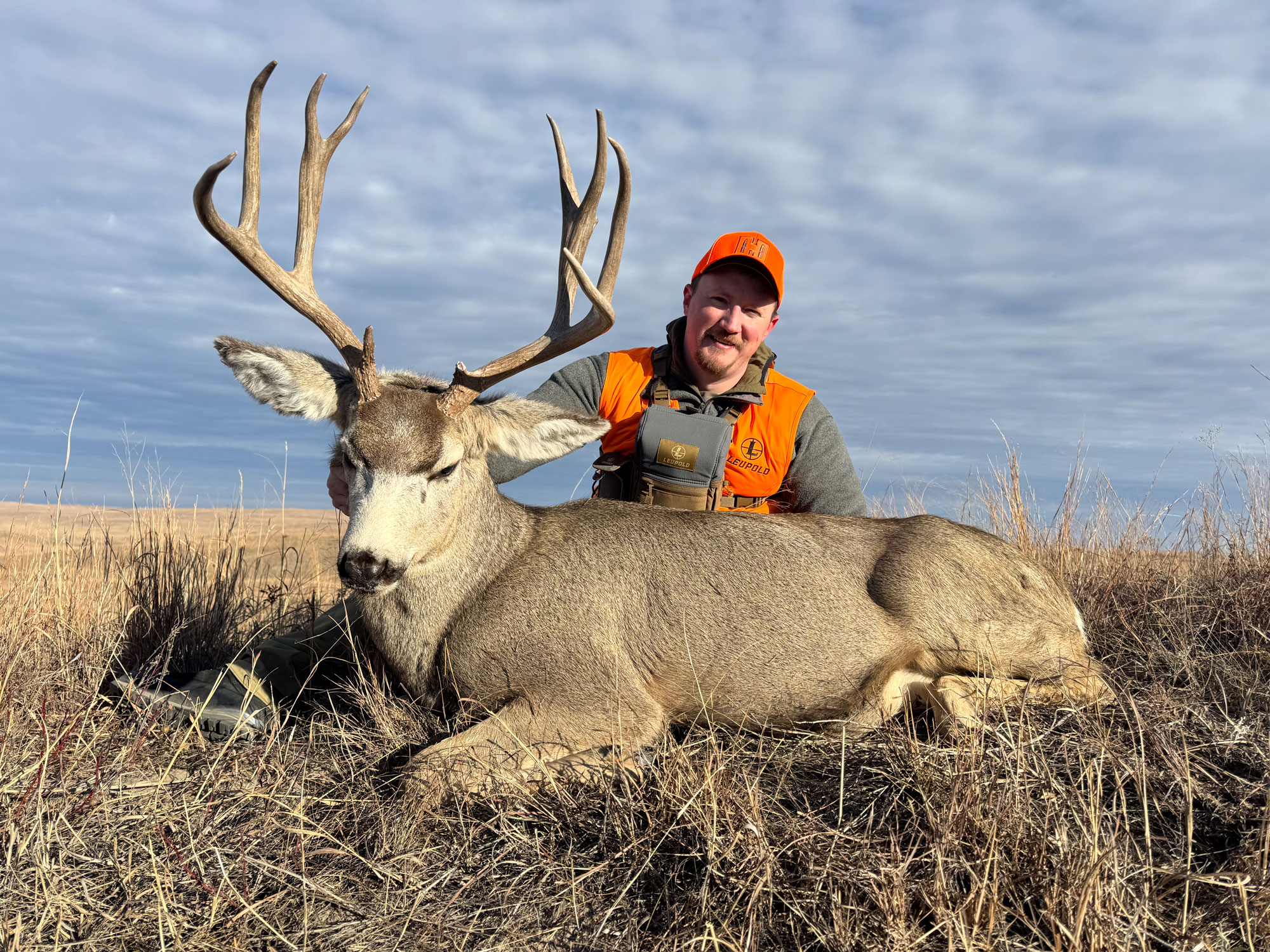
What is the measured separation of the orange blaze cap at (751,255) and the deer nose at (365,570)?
142 inches

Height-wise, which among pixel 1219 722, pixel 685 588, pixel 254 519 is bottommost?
pixel 254 519

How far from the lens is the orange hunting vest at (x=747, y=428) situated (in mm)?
6508

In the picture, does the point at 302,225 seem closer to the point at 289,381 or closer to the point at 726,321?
the point at 289,381

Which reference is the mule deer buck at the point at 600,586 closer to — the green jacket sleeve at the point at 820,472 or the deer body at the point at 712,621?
the deer body at the point at 712,621

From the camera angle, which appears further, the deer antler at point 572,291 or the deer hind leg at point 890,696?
the deer antler at point 572,291

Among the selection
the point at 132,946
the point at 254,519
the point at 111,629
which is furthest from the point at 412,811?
the point at 254,519

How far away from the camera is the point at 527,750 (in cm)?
381

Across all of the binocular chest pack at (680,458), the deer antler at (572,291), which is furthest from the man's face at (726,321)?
the deer antler at (572,291)

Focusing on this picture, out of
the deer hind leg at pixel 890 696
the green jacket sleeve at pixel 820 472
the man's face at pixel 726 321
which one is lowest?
the deer hind leg at pixel 890 696

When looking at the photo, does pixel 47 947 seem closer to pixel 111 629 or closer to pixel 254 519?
pixel 111 629

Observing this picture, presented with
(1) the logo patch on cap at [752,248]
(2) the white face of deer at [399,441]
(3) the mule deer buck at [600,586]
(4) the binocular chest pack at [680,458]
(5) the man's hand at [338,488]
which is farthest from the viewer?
(1) the logo patch on cap at [752,248]

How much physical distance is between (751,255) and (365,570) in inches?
149

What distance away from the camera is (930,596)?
4.46m

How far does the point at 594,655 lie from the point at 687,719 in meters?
0.57
